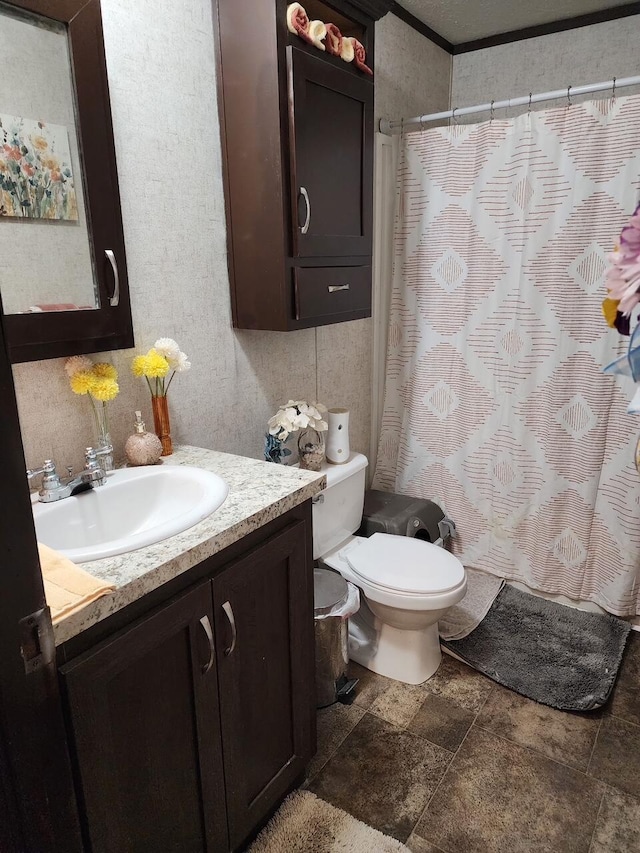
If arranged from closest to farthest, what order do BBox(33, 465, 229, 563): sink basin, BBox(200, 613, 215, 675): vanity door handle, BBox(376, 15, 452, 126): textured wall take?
BBox(200, 613, 215, 675): vanity door handle, BBox(33, 465, 229, 563): sink basin, BBox(376, 15, 452, 126): textured wall

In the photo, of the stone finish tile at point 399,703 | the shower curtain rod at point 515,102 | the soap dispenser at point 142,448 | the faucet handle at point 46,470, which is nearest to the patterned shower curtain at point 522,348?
the shower curtain rod at point 515,102

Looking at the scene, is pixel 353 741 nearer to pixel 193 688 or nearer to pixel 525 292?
pixel 193 688

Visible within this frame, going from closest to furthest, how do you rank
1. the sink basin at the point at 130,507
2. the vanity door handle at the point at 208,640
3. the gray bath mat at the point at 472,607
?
the vanity door handle at the point at 208,640 < the sink basin at the point at 130,507 < the gray bath mat at the point at 472,607

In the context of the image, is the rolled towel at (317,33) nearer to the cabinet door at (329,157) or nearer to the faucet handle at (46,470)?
the cabinet door at (329,157)

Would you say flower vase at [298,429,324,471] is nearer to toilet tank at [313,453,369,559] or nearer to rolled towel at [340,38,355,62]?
toilet tank at [313,453,369,559]

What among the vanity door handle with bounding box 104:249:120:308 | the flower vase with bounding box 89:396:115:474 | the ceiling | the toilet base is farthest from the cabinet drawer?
the ceiling

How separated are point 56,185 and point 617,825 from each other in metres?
2.08

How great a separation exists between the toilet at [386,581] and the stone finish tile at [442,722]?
12cm

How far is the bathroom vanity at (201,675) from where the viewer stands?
3.11ft

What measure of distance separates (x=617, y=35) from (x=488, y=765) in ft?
9.09

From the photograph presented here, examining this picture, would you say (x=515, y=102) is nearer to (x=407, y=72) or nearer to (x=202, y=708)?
(x=407, y=72)

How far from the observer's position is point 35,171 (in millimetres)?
1258

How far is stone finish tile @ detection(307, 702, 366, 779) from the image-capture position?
1.70 metres

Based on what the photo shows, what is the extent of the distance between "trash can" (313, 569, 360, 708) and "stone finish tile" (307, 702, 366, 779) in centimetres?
3
